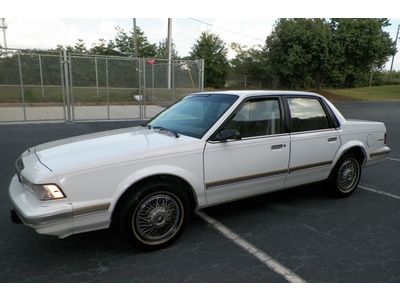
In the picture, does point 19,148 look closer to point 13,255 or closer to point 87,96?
point 13,255

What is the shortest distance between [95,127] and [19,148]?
13.2ft

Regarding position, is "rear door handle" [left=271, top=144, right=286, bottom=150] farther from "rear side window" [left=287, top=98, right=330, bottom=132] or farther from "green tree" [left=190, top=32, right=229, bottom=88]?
"green tree" [left=190, top=32, right=229, bottom=88]

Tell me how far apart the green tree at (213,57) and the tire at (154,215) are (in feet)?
112

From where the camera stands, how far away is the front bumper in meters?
2.81

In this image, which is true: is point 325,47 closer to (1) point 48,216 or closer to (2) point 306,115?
(2) point 306,115

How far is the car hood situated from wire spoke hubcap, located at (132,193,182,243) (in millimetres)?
455

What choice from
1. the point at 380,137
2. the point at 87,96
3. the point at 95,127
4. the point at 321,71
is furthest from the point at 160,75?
the point at 321,71

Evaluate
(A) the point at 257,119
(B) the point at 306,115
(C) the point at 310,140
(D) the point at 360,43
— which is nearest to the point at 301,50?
(D) the point at 360,43

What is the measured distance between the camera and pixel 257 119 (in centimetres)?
405

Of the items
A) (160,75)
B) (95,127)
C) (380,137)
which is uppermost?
(160,75)

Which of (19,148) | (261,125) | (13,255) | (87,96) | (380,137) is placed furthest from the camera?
(87,96)

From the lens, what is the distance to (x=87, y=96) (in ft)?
52.9

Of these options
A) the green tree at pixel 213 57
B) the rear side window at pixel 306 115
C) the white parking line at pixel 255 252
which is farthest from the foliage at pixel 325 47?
the white parking line at pixel 255 252

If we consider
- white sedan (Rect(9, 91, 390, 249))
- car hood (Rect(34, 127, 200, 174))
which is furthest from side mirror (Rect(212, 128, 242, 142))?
car hood (Rect(34, 127, 200, 174))
